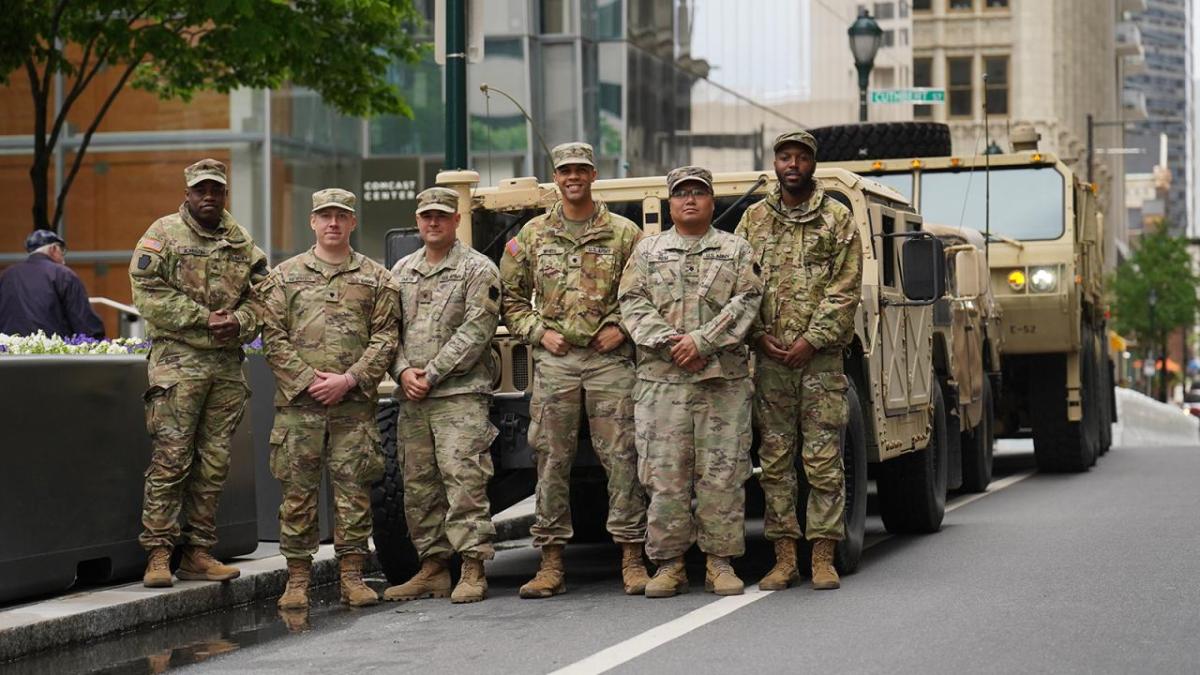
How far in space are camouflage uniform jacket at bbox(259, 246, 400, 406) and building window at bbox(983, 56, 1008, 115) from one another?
57793 mm

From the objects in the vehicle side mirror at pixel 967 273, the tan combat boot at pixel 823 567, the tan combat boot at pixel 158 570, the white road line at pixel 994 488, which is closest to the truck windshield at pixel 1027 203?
the white road line at pixel 994 488

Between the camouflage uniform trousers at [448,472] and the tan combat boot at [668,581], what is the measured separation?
2.72 feet

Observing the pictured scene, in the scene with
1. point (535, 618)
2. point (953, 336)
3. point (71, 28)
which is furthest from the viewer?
point (71, 28)

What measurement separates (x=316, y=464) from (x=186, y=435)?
0.64m

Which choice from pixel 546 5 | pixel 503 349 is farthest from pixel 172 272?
pixel 546 5

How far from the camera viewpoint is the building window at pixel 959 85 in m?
65.3

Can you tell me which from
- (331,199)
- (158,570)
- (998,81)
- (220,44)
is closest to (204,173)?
(331,199)

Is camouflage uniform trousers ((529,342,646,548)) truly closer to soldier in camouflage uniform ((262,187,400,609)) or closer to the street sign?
soldier in camouflage uniform ((262,187,400,609))

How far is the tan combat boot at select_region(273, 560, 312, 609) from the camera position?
972cm

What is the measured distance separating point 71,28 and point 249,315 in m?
8.83

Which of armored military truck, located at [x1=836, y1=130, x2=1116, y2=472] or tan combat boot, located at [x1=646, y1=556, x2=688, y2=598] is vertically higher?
armored military truck, located at [x1=836, y1=130, x2=1116, y2=472]

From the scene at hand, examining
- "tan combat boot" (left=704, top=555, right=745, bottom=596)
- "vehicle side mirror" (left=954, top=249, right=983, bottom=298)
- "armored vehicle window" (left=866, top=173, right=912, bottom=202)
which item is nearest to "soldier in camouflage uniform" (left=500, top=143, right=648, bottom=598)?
"tan combat boot" (left=704, top=555, right=745, bottom=596)

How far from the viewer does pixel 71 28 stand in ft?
58.1

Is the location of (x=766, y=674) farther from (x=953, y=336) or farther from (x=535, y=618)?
(x=953, y=336)
